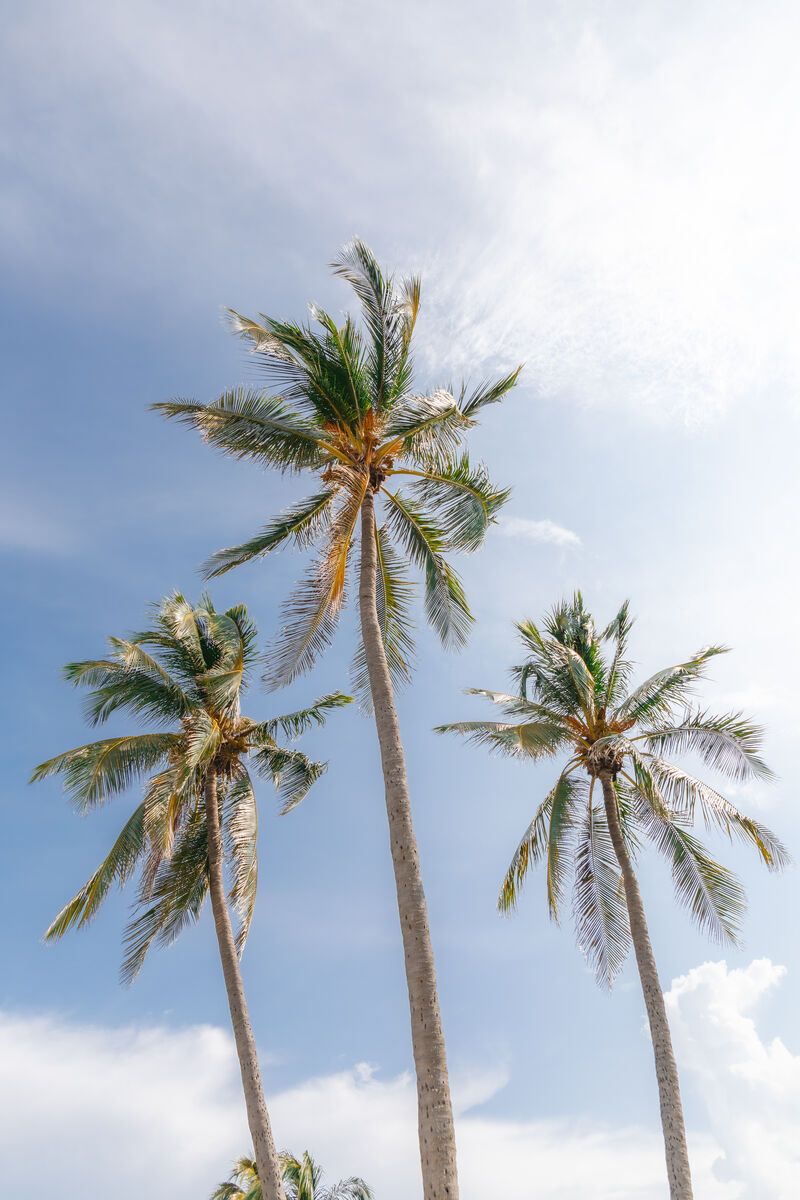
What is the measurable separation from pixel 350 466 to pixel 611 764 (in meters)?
8.38

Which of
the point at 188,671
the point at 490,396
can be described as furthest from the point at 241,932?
the point at 490,396

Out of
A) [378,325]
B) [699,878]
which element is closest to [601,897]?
[699,878]

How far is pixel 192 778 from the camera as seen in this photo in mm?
17531

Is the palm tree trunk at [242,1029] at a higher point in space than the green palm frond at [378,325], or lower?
lower

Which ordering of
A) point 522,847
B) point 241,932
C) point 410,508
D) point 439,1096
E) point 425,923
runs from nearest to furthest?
point 439,1096 < point 425,923 < point 410,508 < point 241,932 < point 522,847

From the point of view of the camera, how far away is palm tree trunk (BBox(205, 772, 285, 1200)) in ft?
48.1

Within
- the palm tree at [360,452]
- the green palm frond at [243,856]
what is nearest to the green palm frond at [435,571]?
the palm tree at [360,452]

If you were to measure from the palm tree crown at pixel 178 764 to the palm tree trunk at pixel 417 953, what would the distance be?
4.52m

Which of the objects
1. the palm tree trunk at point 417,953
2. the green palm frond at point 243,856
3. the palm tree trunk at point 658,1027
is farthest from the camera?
the green palm frond at point 243,856

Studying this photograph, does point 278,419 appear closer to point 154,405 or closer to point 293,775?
point 154,405

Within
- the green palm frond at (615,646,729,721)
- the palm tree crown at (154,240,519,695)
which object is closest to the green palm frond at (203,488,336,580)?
the palm tree crown at (154,240,519,695)

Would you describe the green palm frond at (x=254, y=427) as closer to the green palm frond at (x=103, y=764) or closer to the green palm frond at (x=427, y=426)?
the green palm frond at (x=427, y=426)

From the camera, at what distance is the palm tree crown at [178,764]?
55.5ft

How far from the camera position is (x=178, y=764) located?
693 inches
